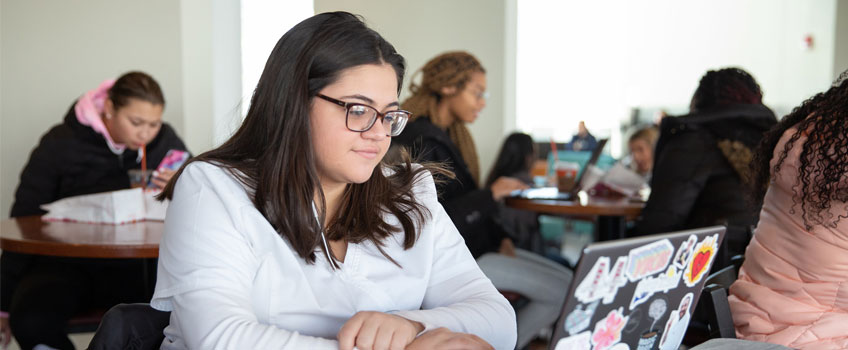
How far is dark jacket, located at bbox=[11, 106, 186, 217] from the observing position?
2.54 metres

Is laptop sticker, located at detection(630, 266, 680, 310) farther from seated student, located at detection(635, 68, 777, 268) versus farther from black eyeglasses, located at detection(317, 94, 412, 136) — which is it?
seated student, located at detection(635, 68, 777, 268)

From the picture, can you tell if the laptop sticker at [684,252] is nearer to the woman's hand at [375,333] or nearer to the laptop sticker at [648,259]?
the laptop sticker at [648,259]

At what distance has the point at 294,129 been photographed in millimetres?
1158

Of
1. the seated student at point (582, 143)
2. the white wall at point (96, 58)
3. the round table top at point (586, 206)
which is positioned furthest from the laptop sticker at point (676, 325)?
the seated student at point (582, 143)

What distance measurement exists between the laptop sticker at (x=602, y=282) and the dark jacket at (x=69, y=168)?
2.27 meters

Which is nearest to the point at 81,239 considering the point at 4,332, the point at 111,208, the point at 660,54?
the point at 111,208

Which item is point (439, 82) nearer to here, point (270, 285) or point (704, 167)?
point (704, 167)

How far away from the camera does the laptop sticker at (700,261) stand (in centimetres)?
104

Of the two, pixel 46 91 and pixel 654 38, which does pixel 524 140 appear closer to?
pixel 46 91

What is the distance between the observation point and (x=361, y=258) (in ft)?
3.98

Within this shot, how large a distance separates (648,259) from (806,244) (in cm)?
58

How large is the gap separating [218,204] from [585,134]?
6277 mm

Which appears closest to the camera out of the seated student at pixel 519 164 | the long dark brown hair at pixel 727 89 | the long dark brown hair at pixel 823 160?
the long dark brown hair at pixel 823 160

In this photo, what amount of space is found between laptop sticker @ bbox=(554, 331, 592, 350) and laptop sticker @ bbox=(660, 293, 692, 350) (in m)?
0.21
